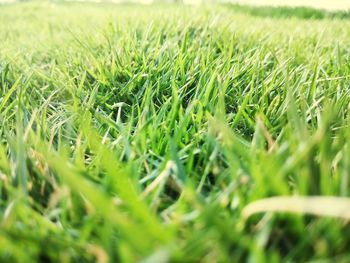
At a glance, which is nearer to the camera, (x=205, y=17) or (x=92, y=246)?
(x=92, y=246)

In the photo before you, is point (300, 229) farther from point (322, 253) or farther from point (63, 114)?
point (63, 114)

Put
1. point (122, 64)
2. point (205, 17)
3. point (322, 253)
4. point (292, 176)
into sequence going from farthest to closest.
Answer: point (205, 17), point (122, 64), point (292, 176), point (322, 253)

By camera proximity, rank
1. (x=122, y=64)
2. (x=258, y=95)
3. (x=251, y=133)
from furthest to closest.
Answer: (x=122, y=64) < (x=258, y=95) < (x=251, y=133)

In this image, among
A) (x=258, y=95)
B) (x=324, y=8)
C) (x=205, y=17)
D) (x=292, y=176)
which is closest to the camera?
(x=292, y=176)

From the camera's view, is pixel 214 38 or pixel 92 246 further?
pixel 214 38

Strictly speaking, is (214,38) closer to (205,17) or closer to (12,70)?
(205,17)

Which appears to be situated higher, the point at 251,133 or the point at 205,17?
the point at 205,17

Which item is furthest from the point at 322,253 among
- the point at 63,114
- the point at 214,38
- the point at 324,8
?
the point at 324,8

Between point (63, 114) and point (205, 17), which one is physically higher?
point (205, 17)

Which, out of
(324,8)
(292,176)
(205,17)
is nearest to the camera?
(292,176)

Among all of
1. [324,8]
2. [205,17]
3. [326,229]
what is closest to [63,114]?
[326,229]
